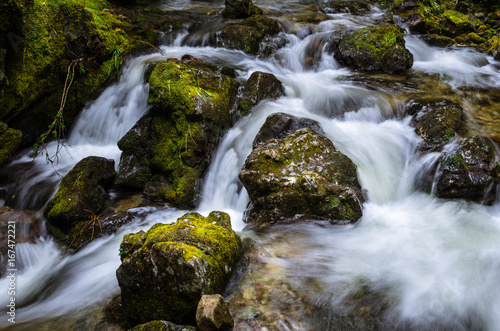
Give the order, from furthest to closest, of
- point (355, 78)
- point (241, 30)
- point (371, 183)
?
point (241, 30) → point (355, 78) → point (371, 183)

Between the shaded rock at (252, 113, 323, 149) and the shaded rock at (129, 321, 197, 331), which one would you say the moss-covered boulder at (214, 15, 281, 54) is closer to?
the shaded rock at (252, 113, 323, 149)

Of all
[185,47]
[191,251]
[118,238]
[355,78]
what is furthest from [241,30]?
[191,251]

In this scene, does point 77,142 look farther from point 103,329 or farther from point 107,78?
point 103,329

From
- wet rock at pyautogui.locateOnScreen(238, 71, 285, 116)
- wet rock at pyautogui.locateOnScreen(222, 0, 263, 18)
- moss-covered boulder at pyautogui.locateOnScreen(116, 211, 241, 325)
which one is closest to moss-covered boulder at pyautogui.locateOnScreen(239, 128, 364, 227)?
moss-covered boulder at pyautogui.locateOnScreen(116, 211, 241, 325)

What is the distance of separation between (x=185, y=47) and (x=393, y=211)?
290 inches

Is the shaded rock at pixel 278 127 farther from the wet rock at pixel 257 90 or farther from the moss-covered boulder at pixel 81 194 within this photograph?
the moss-covered boulder at pixel 81 194

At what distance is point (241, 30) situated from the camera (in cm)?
939

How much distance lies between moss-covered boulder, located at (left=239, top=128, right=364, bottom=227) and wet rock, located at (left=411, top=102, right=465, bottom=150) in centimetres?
170

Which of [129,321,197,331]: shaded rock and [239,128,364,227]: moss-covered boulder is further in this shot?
[239,128,364,227]: moss-covered boulder

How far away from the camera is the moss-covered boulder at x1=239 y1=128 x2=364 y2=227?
4.38m

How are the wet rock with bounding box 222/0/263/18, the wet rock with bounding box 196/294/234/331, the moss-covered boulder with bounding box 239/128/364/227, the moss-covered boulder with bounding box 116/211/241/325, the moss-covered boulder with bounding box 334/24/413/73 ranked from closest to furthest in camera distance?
1. the wet rock with bounding box 196/294/234/331
2. the moss-covered boulder with bounding box 116/211/241/325
3. the moss-covered boulder with bounding box 239/128/364/227
4. the moss-covered boulder with bounding box 334/24/413/73
5. the wet rock with bounding box 222/0/263/18

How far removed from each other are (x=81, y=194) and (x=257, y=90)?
12.5 feet

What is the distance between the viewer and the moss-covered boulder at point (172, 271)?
2830 mm

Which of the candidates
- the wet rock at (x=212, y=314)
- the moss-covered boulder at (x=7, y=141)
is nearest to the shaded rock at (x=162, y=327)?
the wet rock at (x=212, y=314)
